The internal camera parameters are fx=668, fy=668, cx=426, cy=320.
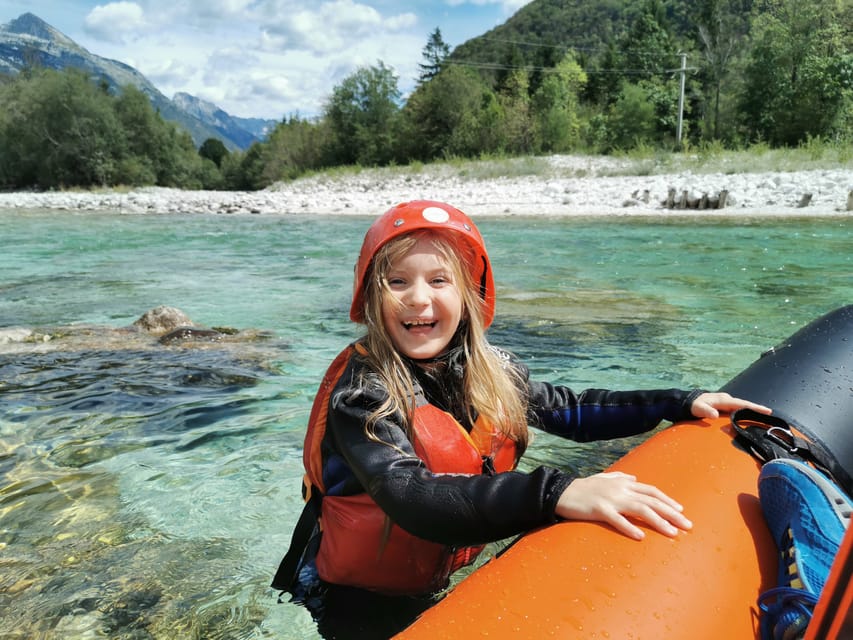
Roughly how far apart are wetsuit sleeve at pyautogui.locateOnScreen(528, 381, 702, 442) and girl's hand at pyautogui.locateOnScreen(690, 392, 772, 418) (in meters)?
0.03

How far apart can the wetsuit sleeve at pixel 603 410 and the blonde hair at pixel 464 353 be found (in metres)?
0.11

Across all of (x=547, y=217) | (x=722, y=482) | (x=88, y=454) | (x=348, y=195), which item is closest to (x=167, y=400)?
(x=88, y=454)

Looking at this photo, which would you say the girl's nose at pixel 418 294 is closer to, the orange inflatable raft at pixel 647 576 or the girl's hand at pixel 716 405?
the orange inflatable raft at pixel 647 576

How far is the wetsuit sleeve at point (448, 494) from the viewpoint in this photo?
1389 mm

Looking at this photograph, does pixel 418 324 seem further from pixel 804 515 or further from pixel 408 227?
pixel 804 515

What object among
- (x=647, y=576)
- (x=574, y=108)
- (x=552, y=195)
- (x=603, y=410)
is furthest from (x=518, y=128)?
(x=647, y=576)

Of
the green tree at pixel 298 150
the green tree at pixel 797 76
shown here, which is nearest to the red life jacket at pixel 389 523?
the green tree at pixel 797 76

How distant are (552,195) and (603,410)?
1905 cm

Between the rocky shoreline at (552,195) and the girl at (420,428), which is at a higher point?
the rocky shoreline at (552,195)

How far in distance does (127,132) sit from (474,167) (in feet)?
90.6

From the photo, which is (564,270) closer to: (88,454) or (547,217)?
(88,454)

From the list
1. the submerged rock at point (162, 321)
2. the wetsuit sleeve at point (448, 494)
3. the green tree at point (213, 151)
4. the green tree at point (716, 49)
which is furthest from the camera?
the green tree at point (213, 151)

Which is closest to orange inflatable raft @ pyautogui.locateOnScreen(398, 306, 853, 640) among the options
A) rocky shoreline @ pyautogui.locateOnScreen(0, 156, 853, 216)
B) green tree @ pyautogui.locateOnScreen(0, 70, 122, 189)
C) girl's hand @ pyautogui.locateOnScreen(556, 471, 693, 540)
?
girl's hand @ pyautogui.locateOnScreen(556, 471, 693, 540)

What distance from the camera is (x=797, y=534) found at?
1279 millimetres
